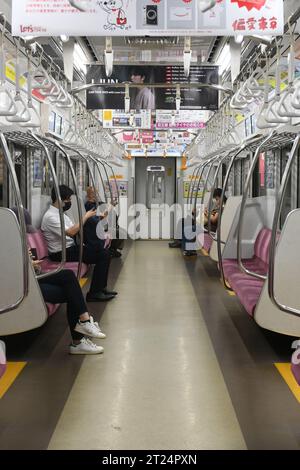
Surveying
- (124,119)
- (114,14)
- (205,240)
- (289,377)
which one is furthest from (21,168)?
(124,119)

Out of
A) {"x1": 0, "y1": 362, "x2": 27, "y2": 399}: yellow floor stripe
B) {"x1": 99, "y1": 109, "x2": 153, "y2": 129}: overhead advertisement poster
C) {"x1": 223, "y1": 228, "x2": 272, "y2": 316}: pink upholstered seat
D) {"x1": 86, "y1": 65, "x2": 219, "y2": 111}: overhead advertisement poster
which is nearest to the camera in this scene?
Result: {"x1": 0, "y1": 362, "x2": 27, "y2": 399}: yellow floor stripe

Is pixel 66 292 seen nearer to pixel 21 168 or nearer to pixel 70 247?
pixel 70 247

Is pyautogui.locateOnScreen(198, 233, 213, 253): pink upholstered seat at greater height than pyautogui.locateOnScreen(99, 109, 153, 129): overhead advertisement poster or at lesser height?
lesser

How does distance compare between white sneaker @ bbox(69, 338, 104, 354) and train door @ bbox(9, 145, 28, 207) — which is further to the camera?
train door @ bbox(9, 145, 28, 207)

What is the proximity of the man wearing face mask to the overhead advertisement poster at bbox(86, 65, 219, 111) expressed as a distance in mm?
2077

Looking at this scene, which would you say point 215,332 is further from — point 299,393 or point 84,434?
point 84,434

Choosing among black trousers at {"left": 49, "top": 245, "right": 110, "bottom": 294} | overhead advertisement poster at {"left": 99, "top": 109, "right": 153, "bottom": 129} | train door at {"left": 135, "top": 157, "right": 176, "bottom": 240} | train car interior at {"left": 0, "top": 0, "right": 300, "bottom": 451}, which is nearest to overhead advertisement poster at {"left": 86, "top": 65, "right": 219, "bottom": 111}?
train car interior at {"left": 0, "top": 0, "right": 300, "bottom": 451}

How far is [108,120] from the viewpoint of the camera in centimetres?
1173

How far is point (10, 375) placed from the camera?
4.15m

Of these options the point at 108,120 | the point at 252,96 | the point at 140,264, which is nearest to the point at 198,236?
the point at 140,264

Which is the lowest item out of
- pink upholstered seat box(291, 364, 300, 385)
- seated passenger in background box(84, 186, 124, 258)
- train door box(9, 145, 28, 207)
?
pink upholstered seat box(291, 364, 300, 385)

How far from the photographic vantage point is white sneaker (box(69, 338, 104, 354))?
15.4 feet

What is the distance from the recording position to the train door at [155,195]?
1573 cm

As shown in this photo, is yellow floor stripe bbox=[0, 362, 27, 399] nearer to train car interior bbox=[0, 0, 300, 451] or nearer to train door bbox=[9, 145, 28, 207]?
train car interior bbox=[0, 0, 300, 451]
